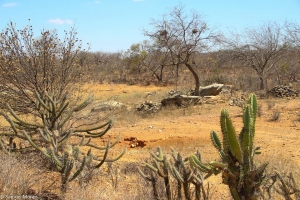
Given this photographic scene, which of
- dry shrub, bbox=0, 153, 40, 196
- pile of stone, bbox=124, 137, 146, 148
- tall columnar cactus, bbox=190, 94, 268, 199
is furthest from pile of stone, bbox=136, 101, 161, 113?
tall columnar cactus, bbox=190, 94, 268, 199

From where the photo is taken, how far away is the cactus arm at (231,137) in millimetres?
3537

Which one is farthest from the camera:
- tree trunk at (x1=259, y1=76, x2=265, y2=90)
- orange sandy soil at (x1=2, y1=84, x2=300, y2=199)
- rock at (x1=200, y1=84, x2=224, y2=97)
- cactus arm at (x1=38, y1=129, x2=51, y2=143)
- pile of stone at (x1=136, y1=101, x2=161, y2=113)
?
tree trunk at (x1=259, y1=76, x2=265, y2=90)

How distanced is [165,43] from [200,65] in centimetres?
2051

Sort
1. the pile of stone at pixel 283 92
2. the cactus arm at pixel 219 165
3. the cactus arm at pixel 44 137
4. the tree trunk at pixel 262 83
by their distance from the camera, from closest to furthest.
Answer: the cactus arm at pixel 219 165 < the cactus arm at pixel 44 137 < the pile of stone at pixel 283 92 < the tree trunk at pixel 262 83

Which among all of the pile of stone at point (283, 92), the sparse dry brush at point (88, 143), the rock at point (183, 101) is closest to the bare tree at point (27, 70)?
the sparse dry brush at point (88, 143)

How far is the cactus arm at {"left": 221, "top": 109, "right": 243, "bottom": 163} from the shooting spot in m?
3.54

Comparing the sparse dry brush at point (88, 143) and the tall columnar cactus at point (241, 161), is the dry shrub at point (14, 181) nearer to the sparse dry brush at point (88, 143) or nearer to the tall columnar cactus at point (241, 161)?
the sparse dry brush at point (88, 143)

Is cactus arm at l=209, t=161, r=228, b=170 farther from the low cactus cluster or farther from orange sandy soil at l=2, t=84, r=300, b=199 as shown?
orange sandy soil at l=2, t=84, r=300, b=199

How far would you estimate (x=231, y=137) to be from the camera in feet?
11.6

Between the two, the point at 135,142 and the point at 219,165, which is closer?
the point at 219,165

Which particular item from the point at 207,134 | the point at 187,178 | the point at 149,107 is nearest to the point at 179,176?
the point at 187,178

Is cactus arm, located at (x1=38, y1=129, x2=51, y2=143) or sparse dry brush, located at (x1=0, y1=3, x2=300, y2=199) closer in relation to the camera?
sparse dry brush, located at (x1=0, y1=3, x2=300, y2=199)

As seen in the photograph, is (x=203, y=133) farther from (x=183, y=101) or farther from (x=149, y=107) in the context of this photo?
(x=149, y=107)

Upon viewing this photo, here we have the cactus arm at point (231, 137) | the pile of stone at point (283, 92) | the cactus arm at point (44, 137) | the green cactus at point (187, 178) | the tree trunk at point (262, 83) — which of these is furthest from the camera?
the tree trunk at point (262, 83)
